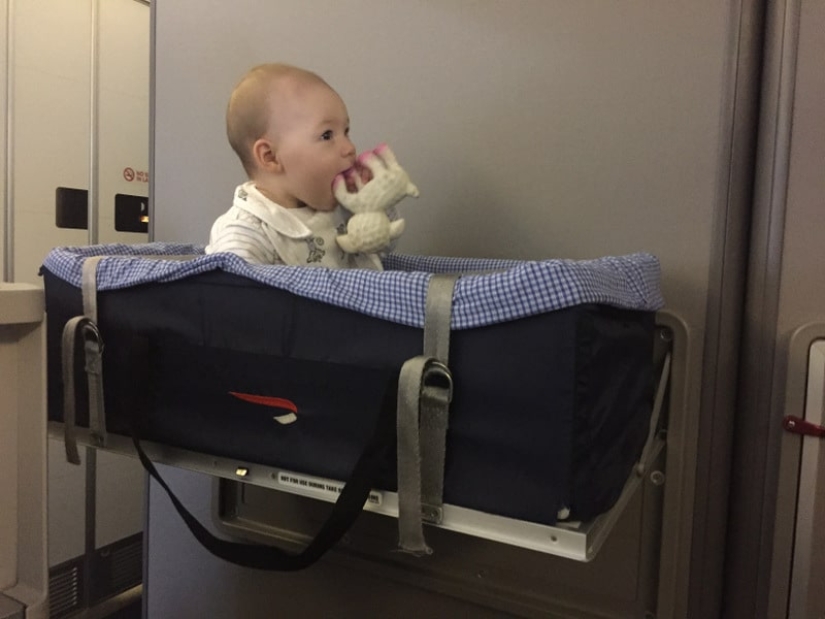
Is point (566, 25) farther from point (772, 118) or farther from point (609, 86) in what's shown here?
point (772, 118)

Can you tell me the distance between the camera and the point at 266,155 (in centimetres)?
82

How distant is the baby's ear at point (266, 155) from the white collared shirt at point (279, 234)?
33mm

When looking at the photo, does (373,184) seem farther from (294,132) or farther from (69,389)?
(69,389)

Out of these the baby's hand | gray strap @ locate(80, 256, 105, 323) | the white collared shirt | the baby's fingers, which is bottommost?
gray strap @ locate(80, 256, 105, 323)

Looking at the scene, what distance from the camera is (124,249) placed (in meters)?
0.87

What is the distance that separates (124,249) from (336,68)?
1.39 ft

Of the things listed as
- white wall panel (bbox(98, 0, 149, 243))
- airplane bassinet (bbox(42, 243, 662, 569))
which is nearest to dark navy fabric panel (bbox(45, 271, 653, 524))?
airplane bassinet (bbox(42, 243, 662, 569))

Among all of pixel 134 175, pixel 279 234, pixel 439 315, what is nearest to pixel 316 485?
pixel 439 315

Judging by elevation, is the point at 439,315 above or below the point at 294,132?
below

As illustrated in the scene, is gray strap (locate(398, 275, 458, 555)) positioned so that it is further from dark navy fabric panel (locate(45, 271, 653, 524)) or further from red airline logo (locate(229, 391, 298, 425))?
red airline logo (locate(229, 391, 298, 425))

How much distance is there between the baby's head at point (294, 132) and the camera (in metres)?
0.79

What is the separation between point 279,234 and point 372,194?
12cm

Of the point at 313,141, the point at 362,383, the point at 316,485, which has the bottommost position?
the point at 316,485

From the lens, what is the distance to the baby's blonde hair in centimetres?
80
